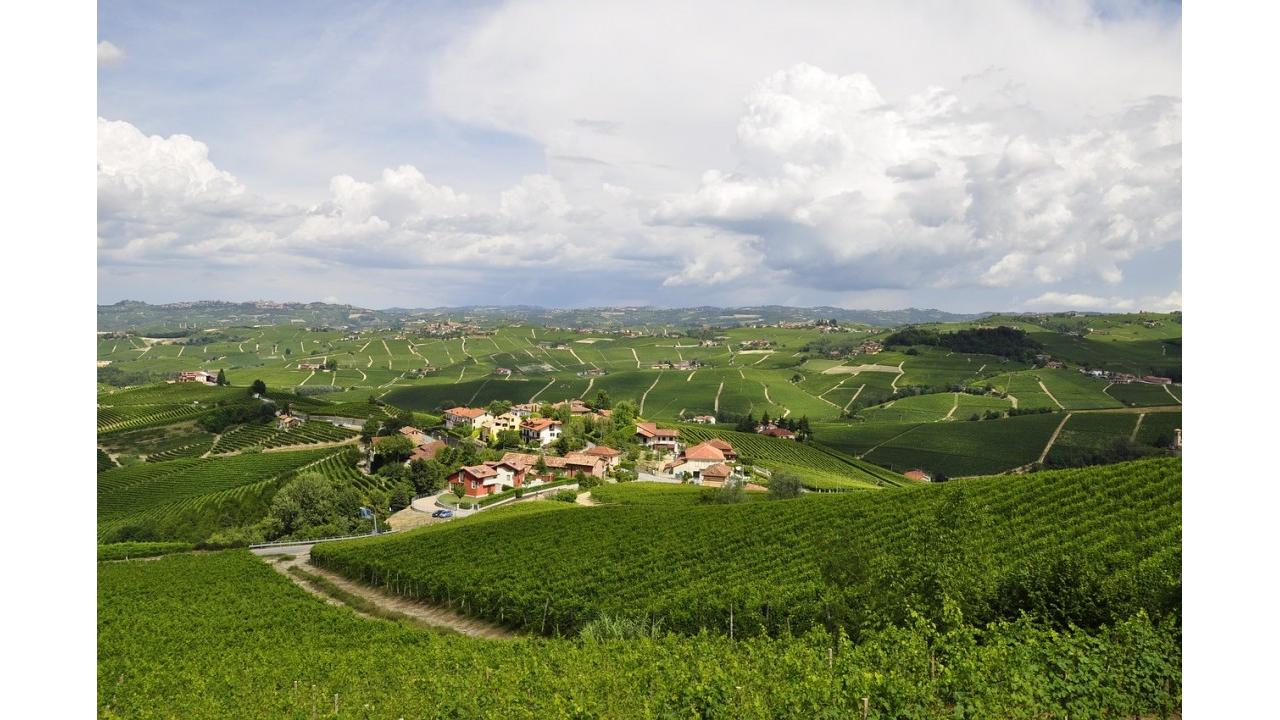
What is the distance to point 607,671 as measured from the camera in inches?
520

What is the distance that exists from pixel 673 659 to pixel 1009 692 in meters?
6.84

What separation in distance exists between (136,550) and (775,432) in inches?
2799

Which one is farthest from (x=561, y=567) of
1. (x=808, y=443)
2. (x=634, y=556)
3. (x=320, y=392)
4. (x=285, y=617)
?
(x=320, y=392)

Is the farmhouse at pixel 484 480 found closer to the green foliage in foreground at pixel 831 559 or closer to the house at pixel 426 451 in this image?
the house at pixel 426 451

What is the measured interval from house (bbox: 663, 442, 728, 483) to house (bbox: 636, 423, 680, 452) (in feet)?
30.8

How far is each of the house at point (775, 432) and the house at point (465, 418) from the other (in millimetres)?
38589

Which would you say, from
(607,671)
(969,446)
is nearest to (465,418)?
(969,446)

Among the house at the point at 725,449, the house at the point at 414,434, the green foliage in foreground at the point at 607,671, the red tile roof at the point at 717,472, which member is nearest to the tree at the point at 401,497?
the house at the point at 414,434

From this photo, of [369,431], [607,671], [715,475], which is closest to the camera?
[607,671]

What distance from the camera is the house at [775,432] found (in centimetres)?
8781

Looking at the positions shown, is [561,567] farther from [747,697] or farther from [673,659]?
[747,697]

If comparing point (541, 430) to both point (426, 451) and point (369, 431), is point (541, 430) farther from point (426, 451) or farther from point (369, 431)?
point (369, 431)

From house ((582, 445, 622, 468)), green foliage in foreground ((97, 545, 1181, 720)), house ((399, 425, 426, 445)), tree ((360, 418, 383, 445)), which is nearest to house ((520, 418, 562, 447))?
house ((399, 425, 426, 445))

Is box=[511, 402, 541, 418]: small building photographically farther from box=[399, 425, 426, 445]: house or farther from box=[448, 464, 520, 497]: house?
box=[448, 464, 520, 497]: house
